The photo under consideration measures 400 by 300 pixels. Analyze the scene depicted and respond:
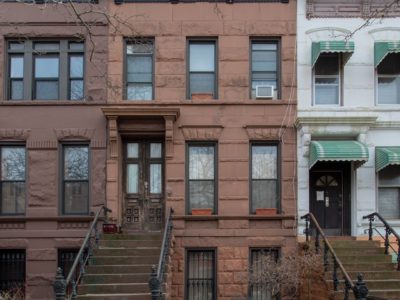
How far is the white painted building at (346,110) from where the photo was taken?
54.1 feet

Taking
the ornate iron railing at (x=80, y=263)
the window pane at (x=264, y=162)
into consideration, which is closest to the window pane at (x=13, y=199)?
the ornate iron railing at (x=80, y=263)

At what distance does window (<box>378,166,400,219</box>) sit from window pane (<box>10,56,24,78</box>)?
34.7ft

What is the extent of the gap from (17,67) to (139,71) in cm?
348

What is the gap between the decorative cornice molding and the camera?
55.0ft

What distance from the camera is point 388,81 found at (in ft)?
56.3

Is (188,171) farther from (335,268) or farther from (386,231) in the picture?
(386,231)

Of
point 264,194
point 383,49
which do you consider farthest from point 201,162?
point 383,49

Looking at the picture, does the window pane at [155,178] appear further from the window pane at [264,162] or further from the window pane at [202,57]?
the window pane at [202,57]

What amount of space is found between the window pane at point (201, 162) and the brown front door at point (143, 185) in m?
0.89

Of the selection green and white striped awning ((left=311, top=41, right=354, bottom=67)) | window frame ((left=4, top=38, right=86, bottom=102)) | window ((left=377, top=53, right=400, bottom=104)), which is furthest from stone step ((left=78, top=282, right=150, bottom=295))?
window ((left=377, top=53, right=400, bottom=104))

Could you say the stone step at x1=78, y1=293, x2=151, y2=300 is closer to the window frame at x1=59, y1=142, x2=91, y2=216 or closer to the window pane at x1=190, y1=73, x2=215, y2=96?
the window frame at x1=59, y1=142, x2=91, y2=216

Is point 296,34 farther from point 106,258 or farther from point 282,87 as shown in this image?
point 106,258

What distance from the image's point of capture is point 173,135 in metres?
16.7

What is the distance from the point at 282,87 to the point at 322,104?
1242 mm
